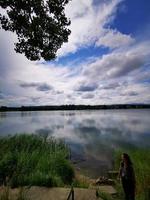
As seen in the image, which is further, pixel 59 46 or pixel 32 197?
pixel 59 46

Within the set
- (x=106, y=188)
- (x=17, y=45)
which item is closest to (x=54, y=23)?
(x=17, y=45)

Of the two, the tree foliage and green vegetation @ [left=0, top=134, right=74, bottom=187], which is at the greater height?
the tree foliage

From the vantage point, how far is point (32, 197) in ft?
28.2

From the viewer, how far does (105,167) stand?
62.3 feet

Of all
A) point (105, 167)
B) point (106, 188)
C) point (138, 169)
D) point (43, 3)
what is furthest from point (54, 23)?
point (105, 167)

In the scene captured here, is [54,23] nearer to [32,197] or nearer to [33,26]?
[33,26]

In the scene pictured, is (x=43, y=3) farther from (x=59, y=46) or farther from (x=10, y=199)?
(x=10, y=199)

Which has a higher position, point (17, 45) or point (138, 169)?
point (17, 45)

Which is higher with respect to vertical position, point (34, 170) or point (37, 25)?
point (37, 25)

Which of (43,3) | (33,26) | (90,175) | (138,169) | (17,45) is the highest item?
(43,3)

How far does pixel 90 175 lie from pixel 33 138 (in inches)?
268

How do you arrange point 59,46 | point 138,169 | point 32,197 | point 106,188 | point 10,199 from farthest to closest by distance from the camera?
point 138,169, point 106,188, point 59,46, point 32,197, point 10,199

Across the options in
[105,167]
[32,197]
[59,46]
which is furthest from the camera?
[105,167]

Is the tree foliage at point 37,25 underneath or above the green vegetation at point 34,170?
above
